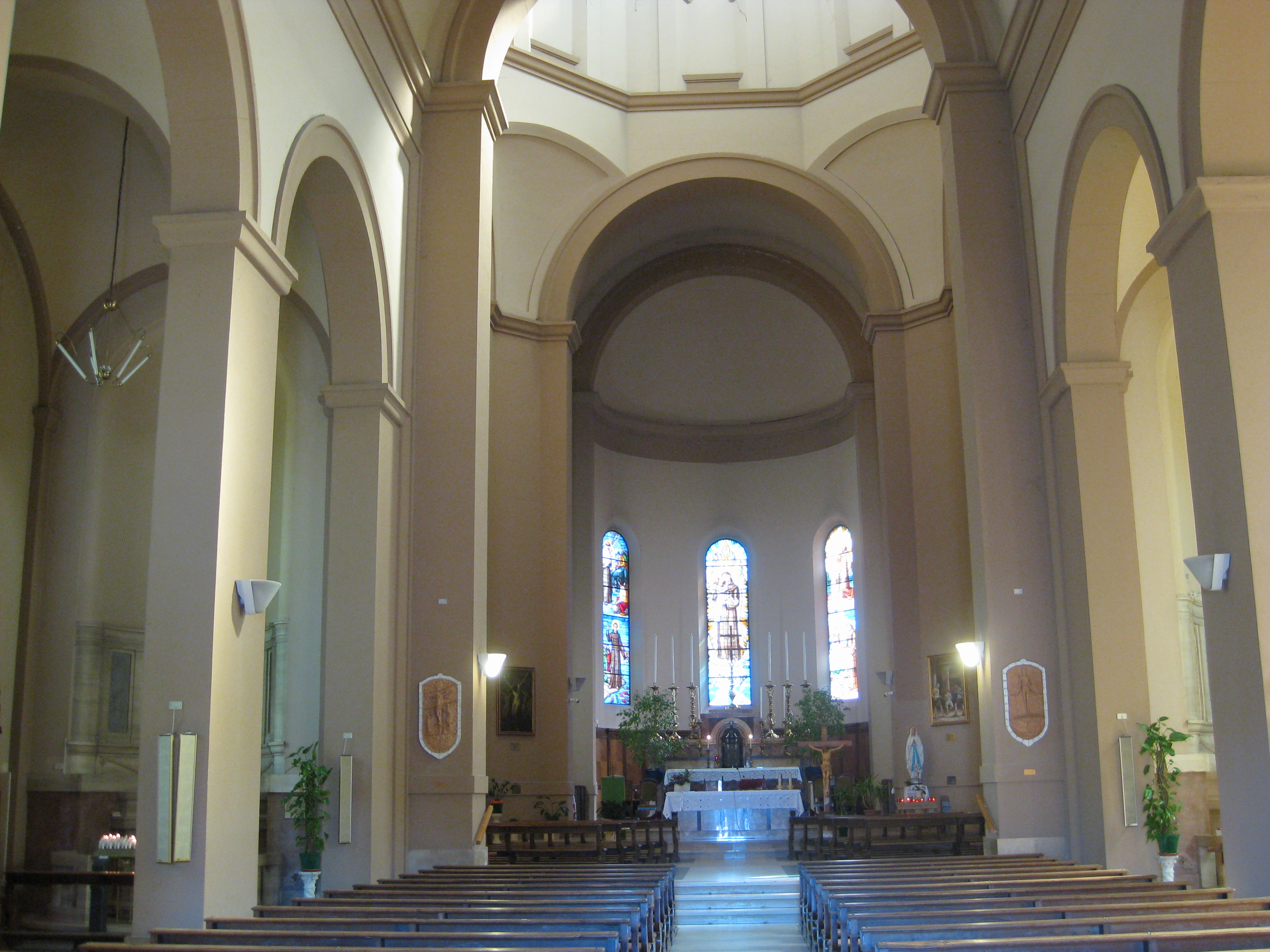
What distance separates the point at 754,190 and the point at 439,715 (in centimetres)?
1020

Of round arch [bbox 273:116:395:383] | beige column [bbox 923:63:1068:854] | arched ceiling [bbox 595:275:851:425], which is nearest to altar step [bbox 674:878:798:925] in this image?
beige column [bbox 923:63:1068:854]

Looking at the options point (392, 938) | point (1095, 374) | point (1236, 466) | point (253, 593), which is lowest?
point (392, 938)

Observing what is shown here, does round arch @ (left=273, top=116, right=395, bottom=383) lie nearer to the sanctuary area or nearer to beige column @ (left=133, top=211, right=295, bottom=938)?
the sanctuary area

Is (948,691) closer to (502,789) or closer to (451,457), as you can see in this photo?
(502,789)

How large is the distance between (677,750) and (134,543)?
33.0ft

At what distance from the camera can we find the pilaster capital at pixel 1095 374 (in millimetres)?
10727

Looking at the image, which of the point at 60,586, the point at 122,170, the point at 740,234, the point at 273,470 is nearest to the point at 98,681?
the point at 60,586

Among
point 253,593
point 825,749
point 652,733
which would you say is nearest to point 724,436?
point 652,733

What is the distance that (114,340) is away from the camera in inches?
480

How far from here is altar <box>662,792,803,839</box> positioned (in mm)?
15273

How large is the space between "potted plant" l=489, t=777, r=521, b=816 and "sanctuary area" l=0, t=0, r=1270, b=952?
19 centimetres

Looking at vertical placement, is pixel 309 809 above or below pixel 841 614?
below

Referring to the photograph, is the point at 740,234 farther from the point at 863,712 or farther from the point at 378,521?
the point at 378,521

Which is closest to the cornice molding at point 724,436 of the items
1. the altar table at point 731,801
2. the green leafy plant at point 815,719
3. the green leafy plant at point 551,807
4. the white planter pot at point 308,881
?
the green leafy plant at point 815,719
